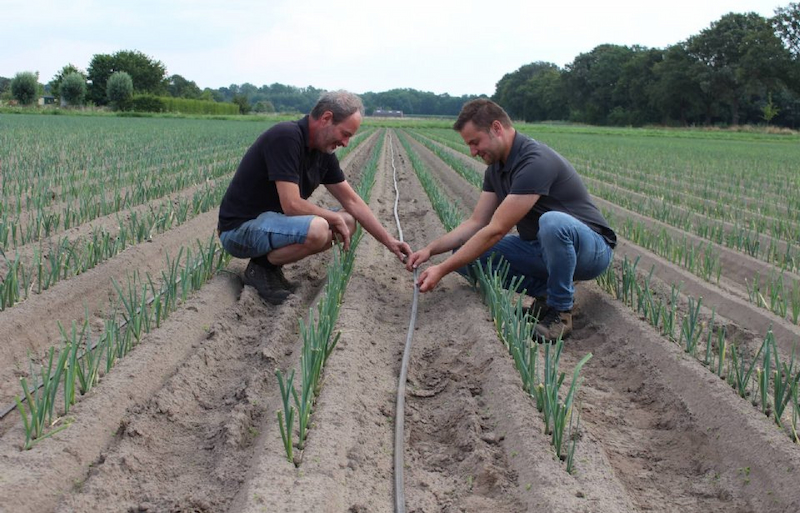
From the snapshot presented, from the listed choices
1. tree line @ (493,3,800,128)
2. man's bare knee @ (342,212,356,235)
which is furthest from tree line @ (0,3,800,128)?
man's bare knee @ (342,212,356,235)

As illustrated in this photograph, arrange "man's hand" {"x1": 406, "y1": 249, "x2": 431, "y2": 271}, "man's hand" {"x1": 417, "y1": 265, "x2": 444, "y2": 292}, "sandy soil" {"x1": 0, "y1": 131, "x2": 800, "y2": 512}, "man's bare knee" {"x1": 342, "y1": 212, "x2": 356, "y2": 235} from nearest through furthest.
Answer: "sandy soil" {"x1": 0, "y1": 131, "x2": 800, "y2": 512}
"man's hand" {"x1": 417, "y1": 265, "x2": 444, "y2": 292}
"man's hand" {"x1": 406, "y1": 249, "x2": 431, "y2": 271}
"man's bare knee" {"x1": 342, "y1": 212, "x2": 356, "y2": 235}

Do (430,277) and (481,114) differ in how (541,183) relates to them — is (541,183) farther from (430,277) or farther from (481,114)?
(430,277)

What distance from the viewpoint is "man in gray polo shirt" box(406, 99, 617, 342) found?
151 inches

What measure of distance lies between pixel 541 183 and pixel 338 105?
121 cm

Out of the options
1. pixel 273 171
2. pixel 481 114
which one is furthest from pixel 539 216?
pixel 273 171

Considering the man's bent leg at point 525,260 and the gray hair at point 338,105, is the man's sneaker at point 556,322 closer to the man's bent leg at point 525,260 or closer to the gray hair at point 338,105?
the man's bent leg at point 525,260

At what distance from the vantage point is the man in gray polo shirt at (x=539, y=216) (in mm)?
3844

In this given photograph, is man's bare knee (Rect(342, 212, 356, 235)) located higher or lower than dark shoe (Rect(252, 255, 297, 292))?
higher

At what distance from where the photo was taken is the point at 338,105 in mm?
4098

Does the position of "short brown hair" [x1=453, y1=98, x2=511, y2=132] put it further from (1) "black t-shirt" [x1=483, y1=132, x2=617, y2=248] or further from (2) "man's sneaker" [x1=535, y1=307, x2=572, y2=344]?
(2) "man's sneaker" [x1=535, y1=307, x2=572, y2=344]

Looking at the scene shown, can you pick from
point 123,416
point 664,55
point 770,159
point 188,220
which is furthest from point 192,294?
point 664,55

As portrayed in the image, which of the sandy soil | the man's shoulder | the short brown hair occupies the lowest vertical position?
the sandy soil

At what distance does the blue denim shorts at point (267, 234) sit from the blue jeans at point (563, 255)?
116cm

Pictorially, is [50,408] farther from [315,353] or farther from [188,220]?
[188,220]
